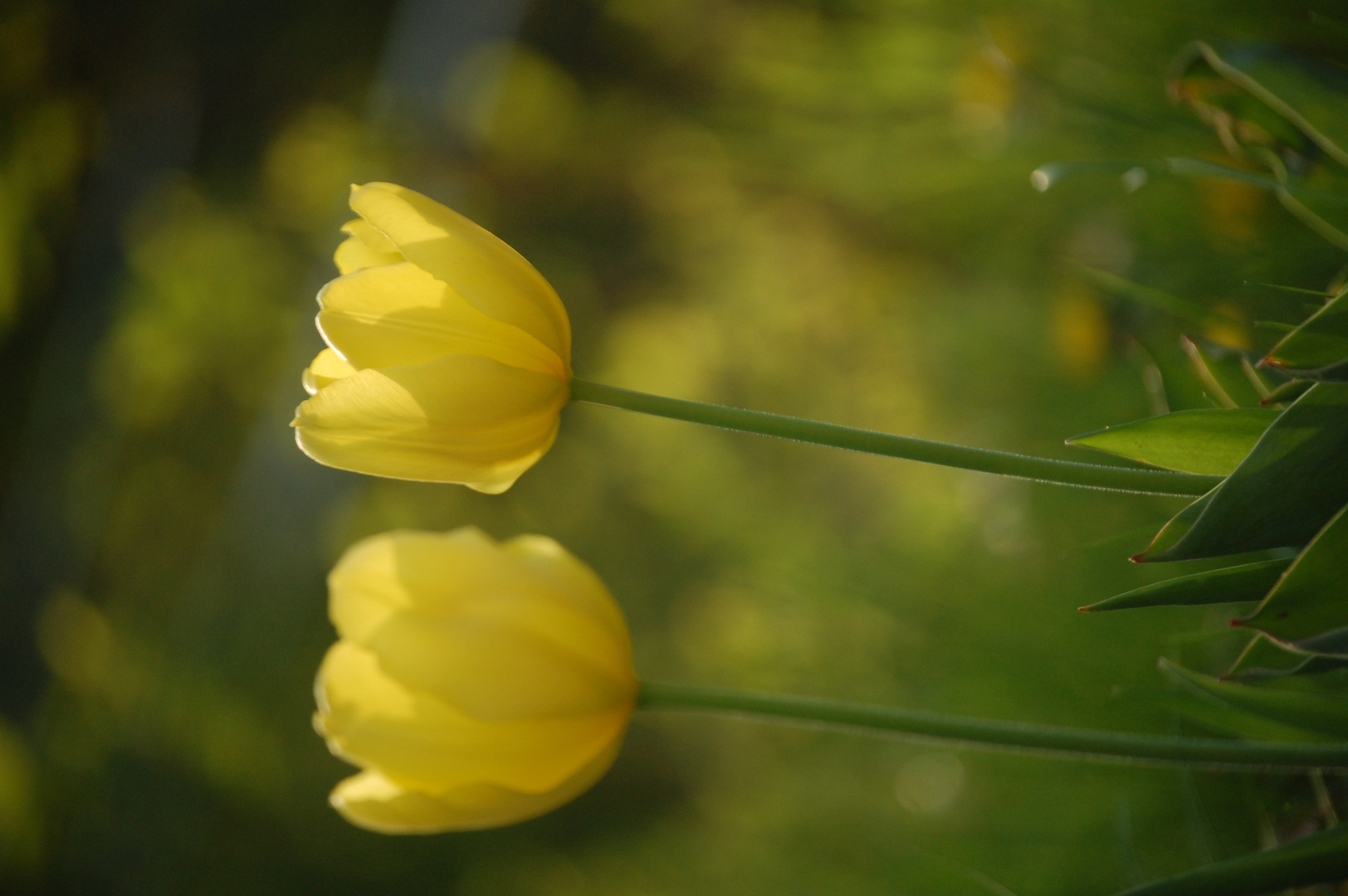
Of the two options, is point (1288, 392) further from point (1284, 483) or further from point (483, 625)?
point (483, 625)

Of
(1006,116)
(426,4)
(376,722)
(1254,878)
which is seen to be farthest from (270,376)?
(1254,878)

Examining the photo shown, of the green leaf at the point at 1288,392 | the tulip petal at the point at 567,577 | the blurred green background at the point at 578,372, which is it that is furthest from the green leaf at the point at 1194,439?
the blurred green background at the point at 578,372

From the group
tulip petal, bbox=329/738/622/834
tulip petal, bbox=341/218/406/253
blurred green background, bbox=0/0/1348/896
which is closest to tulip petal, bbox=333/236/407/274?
tulip petal, bbox=341/218/406/253

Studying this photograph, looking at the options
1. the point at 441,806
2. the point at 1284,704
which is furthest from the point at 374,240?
the point at 1284,704

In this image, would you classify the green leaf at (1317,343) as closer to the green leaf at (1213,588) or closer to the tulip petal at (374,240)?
the green leaf at (1213,588)

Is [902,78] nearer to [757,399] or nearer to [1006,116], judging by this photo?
[1006,116]
